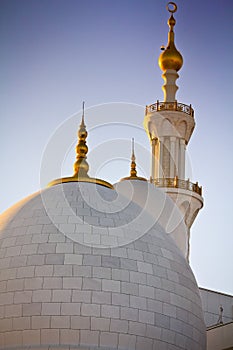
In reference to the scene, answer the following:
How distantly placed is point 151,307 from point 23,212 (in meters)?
4.15

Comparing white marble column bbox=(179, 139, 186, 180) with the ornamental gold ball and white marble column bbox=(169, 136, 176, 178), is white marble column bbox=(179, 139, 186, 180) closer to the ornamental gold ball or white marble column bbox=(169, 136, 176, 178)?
white marble column bbox=(169, 136, 176, 178)

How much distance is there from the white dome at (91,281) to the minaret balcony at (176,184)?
13538 millimetres

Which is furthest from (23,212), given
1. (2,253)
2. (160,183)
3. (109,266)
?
(160,183)

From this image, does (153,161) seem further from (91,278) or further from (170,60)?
(91,278)

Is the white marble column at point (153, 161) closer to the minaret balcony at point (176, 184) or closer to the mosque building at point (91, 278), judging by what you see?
the minaret balcony at point (176, 184)

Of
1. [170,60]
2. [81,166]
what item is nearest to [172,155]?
[170,60]

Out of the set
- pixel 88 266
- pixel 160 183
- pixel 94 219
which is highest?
pixel 160 183

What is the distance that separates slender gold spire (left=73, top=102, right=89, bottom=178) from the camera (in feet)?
83.0

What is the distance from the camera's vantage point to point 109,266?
21141mm

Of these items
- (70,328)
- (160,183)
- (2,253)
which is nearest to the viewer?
(70,328)

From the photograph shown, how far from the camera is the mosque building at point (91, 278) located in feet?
66.2

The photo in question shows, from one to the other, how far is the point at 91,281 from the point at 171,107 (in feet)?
59.4

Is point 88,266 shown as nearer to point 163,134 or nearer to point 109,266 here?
point 109,266

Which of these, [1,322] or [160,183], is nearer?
[1,322]
